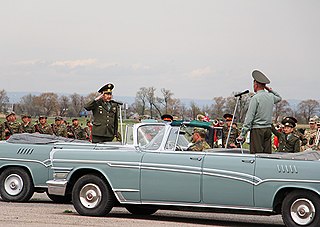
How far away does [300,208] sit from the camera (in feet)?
32.8

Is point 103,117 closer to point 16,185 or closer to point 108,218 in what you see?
point 16,185

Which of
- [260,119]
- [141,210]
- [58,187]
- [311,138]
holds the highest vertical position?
[260,119]

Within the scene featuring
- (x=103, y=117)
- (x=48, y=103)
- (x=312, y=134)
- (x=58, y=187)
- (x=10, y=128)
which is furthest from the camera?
(x=48, y=103)

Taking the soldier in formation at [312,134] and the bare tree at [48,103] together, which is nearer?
the soldier in formation at [312,134]

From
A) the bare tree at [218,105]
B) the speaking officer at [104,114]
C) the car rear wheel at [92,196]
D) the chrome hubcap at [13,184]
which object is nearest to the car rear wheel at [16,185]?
the chrome hubcap at [13,184]

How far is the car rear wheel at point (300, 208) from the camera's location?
A: 988cm

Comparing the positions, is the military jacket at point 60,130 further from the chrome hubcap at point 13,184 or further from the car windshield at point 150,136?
the car windshield at point 150,136

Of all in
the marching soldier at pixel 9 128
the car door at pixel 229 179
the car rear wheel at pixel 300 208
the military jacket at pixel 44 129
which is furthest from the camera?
the military jacket at pixel 44 129

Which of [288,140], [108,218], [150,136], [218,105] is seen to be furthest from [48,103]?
[108,218]

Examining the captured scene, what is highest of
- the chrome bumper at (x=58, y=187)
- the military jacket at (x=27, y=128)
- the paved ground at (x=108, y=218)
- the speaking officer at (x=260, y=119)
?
the speaking officer at (x=260, y=119)

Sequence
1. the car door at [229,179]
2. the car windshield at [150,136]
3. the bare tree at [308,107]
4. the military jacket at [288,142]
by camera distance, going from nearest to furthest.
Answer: the car door at [229,179], the car windshield at [150,136], the military jacket at [288,142], the bare tree at [308,107]

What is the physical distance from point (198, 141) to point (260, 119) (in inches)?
39.1

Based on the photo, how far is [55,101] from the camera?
1896 inches

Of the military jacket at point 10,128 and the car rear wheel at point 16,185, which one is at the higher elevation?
the military jacket at point 10,128
